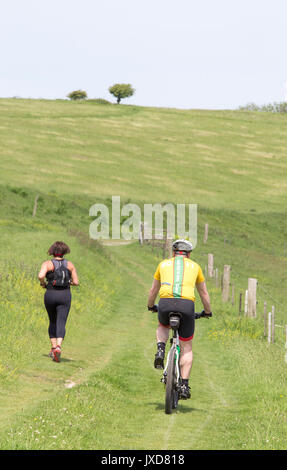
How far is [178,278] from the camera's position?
9.91 meters

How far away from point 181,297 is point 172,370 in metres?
1.04

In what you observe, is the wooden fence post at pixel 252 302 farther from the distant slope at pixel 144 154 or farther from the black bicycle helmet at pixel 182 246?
the distant slope at pixel 144 154

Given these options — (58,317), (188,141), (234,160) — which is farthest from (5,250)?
(188,141)

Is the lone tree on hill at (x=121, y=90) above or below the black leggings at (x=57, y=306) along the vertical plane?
above

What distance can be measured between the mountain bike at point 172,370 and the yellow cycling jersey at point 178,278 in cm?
31

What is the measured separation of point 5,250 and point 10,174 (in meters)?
39.1

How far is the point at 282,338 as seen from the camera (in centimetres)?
2122

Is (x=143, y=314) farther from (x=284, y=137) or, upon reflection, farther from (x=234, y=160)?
(x=284, y=137)

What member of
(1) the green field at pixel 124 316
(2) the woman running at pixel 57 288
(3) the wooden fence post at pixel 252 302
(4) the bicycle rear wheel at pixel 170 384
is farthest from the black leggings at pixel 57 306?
(3) the wooden fence post at pixel 252 302

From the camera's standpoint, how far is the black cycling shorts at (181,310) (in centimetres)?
978

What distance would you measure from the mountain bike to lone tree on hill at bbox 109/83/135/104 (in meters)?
156

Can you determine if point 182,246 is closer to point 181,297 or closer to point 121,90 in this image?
point 181,297

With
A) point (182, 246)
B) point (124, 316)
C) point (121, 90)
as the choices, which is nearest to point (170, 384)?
point (182, 246)

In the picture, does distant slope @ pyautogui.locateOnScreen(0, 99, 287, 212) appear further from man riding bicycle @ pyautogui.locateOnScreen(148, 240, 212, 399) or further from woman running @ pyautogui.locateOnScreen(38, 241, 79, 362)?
man riding bicycle @ pyautogui.locateOnScreen(148, 240, 212, 399)
